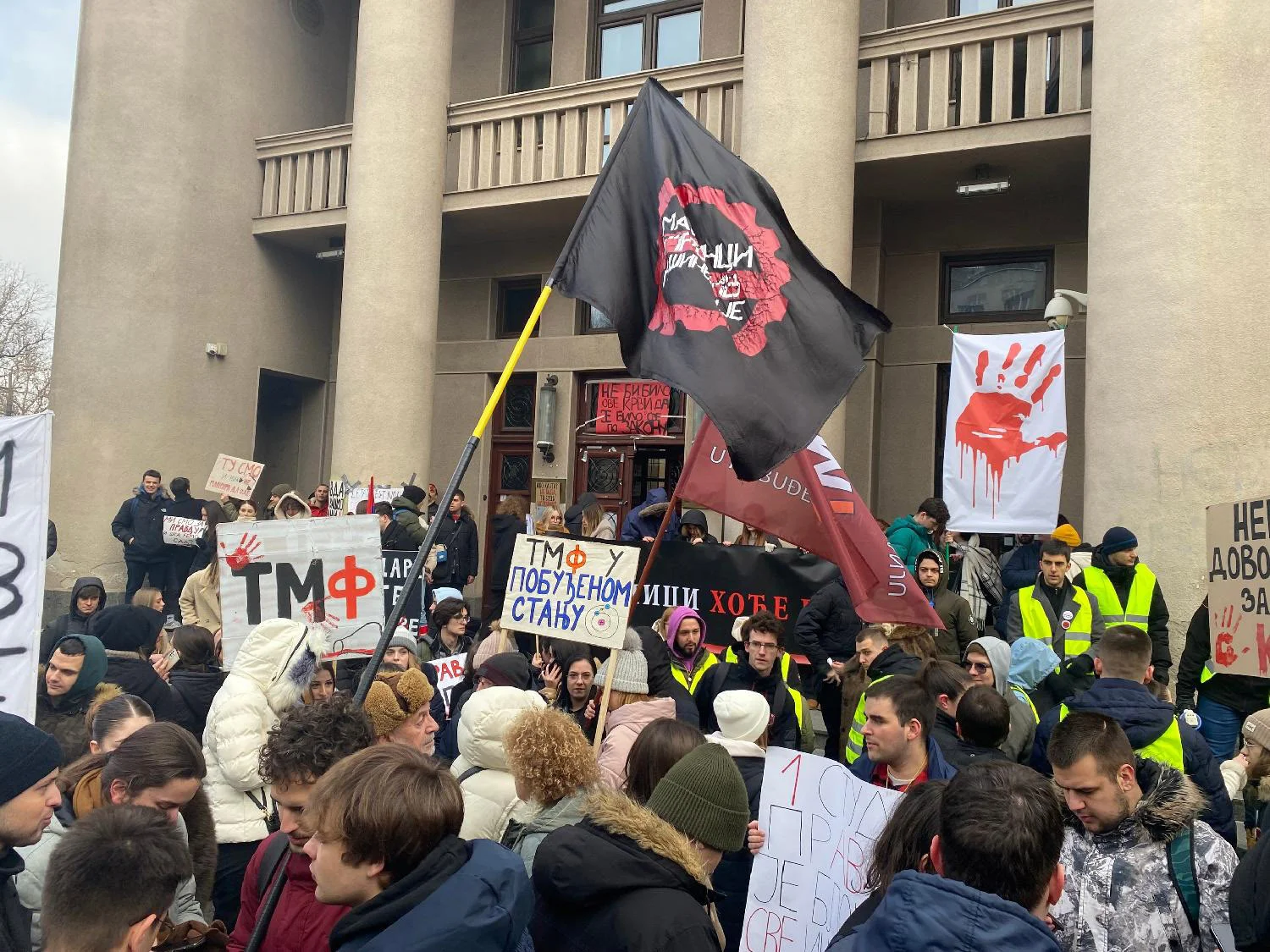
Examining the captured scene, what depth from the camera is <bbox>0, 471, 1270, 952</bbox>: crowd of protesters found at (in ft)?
7.70

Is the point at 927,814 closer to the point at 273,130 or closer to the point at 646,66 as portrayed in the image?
the point at 646,66

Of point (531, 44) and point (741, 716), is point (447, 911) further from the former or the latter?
point (531, 44)

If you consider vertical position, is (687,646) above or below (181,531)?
below

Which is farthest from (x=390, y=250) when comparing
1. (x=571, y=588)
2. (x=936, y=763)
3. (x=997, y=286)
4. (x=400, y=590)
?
(x=936, y=763)

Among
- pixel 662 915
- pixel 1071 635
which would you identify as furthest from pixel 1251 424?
pixel 662 915

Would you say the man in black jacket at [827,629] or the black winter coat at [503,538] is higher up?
the black winter coat at [503,538]

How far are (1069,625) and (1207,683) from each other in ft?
2.92

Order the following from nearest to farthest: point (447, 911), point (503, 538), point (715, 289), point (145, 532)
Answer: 1. point (447, 911)
2. point (715, 289)
3. point (503, 538)
4. point (145, 532)

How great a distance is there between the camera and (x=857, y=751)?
572 cm

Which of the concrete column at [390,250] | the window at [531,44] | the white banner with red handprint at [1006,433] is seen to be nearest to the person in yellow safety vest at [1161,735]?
the white banner with red handprint at [1006,433]

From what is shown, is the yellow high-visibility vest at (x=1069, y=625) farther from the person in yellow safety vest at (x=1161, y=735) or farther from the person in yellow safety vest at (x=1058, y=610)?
the person in yellow safety vest at (x=1161, y=735)

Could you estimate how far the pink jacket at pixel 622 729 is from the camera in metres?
4.75

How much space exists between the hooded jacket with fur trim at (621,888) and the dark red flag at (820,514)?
327 centimetres

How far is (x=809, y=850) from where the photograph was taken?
3740 mm
